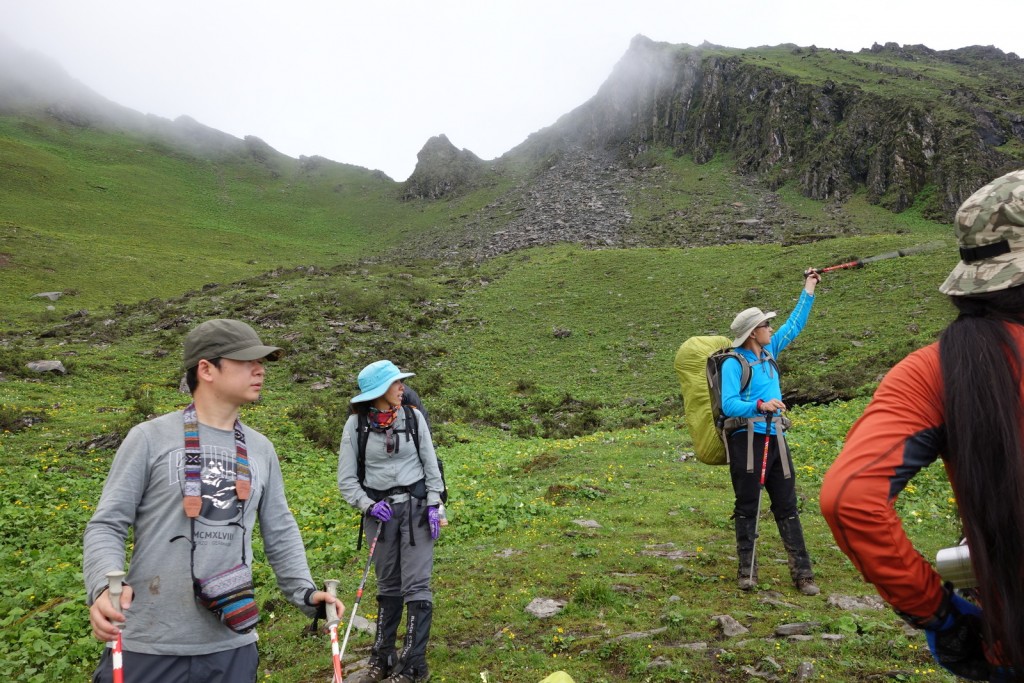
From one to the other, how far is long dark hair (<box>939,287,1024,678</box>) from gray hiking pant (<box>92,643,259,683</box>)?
3.45 metres

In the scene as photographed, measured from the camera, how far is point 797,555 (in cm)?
709

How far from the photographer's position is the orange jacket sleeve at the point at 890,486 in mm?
1995

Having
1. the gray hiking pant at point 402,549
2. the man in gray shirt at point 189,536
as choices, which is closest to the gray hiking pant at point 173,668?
the man in gray shirt at point 189,536

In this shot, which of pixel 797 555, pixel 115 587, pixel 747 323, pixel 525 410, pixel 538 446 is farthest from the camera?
pixel 525 410

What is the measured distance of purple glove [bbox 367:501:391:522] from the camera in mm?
5938

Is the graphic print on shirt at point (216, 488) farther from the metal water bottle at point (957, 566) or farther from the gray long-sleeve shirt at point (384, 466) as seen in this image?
the metal water bottle at point (957, 566)

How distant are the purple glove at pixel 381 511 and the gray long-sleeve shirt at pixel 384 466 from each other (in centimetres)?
12

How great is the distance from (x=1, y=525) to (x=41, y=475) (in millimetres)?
3492

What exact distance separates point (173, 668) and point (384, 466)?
3.13 metres

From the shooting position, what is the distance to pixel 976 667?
2135 millimetres

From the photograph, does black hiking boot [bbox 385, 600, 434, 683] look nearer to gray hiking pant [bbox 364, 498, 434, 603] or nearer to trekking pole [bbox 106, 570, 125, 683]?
gray hiking pant [bbox 364, 498, 434, 603]

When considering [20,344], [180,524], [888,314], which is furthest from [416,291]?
[180,524]

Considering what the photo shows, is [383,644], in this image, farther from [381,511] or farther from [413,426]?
[413,426]

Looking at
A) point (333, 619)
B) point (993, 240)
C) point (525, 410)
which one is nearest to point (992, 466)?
point (993, 240)
